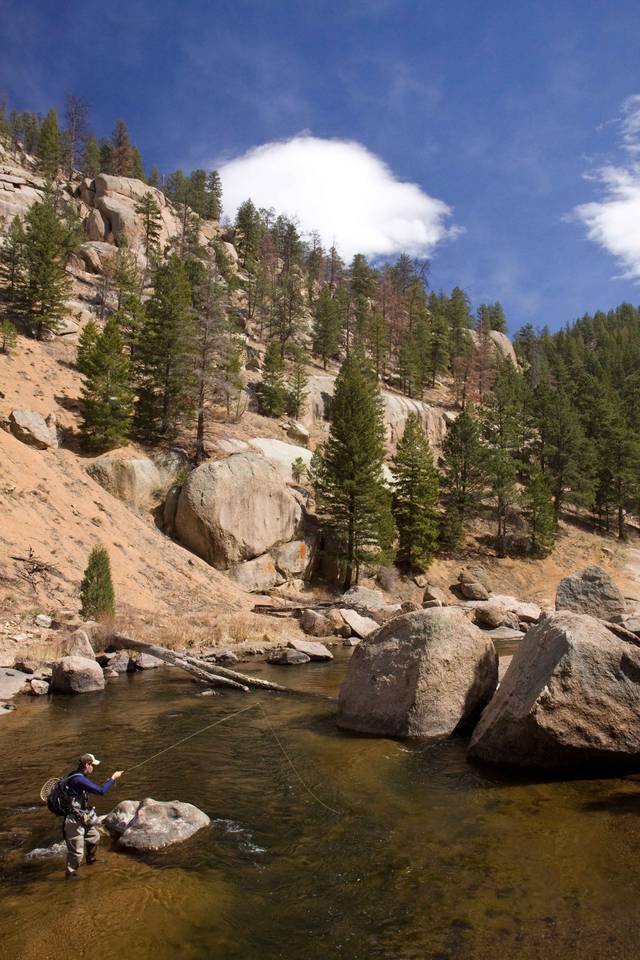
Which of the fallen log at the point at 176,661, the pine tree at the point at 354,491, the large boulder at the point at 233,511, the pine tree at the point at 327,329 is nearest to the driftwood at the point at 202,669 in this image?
the fallen log at the point at 176,661

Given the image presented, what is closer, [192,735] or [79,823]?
[79,823]

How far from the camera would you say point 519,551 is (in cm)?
4888

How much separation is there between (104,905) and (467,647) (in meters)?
7.61

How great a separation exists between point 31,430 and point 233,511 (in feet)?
41.2

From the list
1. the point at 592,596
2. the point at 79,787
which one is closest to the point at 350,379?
the point at 592,596

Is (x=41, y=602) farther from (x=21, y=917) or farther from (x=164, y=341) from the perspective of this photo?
(x=164, y=341)

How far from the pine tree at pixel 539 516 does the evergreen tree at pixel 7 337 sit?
43.2 metres

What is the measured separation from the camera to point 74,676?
1433 centimetres

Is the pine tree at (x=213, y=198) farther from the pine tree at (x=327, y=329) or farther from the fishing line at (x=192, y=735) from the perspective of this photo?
the fishing line at (x=192, y=735)

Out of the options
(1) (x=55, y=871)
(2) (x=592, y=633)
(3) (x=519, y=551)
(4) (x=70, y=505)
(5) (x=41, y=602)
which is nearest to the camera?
(1) (x=55, y=871)

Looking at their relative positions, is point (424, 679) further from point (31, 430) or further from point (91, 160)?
point (91, 160)

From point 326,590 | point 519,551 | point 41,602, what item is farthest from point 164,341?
point 519,551

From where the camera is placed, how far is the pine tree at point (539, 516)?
155 ft

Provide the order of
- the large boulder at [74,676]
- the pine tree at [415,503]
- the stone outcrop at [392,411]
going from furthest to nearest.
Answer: the stone outcrop at [392,411]
the pine tree at [415,503]
the large boulder at [74,676]
